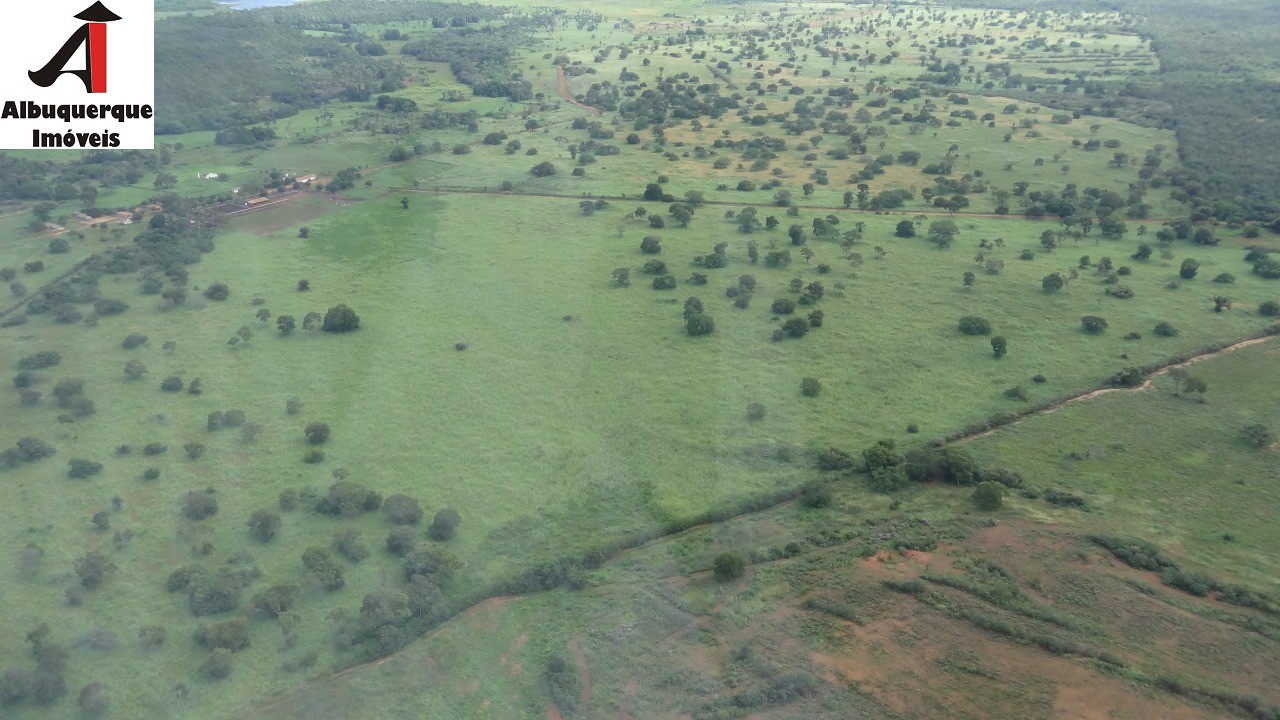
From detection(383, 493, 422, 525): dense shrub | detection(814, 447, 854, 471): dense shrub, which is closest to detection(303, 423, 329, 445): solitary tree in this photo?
detection(383, 493, 422, 525): dense shrub

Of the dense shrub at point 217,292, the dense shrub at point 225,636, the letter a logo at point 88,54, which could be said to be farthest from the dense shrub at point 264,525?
the dense shrub at point 217,292

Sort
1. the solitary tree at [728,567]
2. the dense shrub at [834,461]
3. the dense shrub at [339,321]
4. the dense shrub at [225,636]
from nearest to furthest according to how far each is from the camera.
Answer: the dense shrub at [225,636], the solitary tree at [728,567], the dense shrub at [834,461], the dense shrub at [339,321]

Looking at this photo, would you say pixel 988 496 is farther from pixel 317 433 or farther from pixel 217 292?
pixel 217 292

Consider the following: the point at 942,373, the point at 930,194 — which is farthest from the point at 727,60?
the point at 942,373

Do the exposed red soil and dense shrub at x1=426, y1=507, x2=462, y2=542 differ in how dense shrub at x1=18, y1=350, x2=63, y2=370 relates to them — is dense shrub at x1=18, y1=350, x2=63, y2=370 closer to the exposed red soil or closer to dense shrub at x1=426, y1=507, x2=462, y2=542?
dense shrub at x1=426, y1=507, x2=462, y2=542

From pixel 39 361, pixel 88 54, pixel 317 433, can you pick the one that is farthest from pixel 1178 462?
pixel 39 361

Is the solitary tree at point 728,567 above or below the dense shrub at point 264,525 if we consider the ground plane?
above

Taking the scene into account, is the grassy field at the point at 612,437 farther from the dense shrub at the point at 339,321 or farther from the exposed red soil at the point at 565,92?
the exposed red soil at the point at 565,92

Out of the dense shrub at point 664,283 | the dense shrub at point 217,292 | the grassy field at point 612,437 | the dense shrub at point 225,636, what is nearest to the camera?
the grassy field at point 612,437
